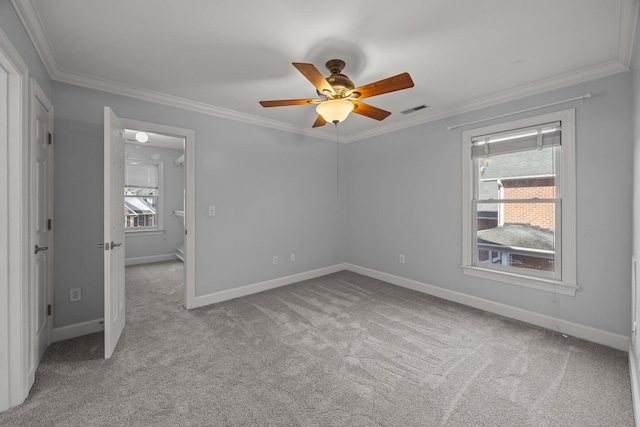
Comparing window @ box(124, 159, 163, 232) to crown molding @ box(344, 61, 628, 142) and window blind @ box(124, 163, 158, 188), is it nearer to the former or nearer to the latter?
window blind @ box(124, 163, 158, 188)

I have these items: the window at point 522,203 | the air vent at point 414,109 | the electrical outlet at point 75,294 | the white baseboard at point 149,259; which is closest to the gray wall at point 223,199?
the electrical outlet at point 75,294

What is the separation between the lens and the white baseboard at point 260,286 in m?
3.37

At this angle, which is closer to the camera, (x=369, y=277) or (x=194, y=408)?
(x=194, y=408)

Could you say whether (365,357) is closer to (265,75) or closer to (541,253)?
(541,253)

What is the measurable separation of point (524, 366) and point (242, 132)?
3.75 m

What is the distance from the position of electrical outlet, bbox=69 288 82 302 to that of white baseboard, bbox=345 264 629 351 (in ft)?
12.1

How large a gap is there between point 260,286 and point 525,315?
3107 mm

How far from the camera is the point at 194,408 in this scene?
5.56ft

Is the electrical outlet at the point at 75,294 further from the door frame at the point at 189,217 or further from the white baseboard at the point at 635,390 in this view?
the white baseboard at the point at 635,390

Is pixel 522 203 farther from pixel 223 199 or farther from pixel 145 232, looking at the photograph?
pixel 145 232

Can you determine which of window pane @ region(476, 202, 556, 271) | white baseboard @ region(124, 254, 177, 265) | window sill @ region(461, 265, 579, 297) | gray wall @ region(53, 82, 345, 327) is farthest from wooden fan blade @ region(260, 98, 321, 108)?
white baseboard @ region(124, 254, 177, 265)

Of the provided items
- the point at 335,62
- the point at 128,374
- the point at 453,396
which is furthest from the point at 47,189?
the point at 453,396

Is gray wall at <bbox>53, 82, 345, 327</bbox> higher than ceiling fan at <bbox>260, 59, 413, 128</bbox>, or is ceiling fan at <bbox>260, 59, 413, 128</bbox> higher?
ceiling fan at <bbox>260, 59, 413, 128</bbox>

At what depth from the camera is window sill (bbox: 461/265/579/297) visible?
104 inches
